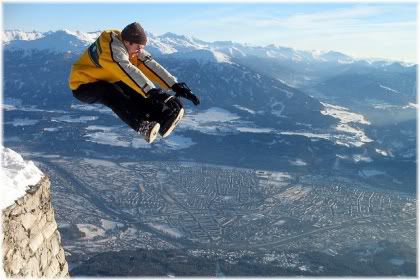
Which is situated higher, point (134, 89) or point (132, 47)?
point (132, 47)

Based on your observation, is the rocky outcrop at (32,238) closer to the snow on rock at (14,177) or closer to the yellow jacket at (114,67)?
the snow on rock at (14,177)

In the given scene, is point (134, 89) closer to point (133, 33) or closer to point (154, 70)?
point (154, 70)

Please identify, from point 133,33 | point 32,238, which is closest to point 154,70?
point 133,33

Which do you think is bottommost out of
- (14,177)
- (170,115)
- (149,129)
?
(14,177)

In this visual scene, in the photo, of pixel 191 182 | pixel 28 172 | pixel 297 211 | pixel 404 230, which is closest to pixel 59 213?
pixel 191 182

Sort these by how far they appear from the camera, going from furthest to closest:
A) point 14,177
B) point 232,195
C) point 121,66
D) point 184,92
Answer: point 232,195 → point 184,92 → point 14,177 → point 121,66

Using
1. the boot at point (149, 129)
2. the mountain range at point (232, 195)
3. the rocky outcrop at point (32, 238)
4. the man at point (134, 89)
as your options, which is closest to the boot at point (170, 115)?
the man at point (134, 89)

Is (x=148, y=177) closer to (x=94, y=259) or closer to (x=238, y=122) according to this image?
(x=94, y=259)

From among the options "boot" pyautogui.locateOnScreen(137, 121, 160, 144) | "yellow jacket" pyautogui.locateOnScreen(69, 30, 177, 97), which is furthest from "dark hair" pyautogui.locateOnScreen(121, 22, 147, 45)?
"boot" pyautogui.locateOnScreen(137, 121, 160, 144)
